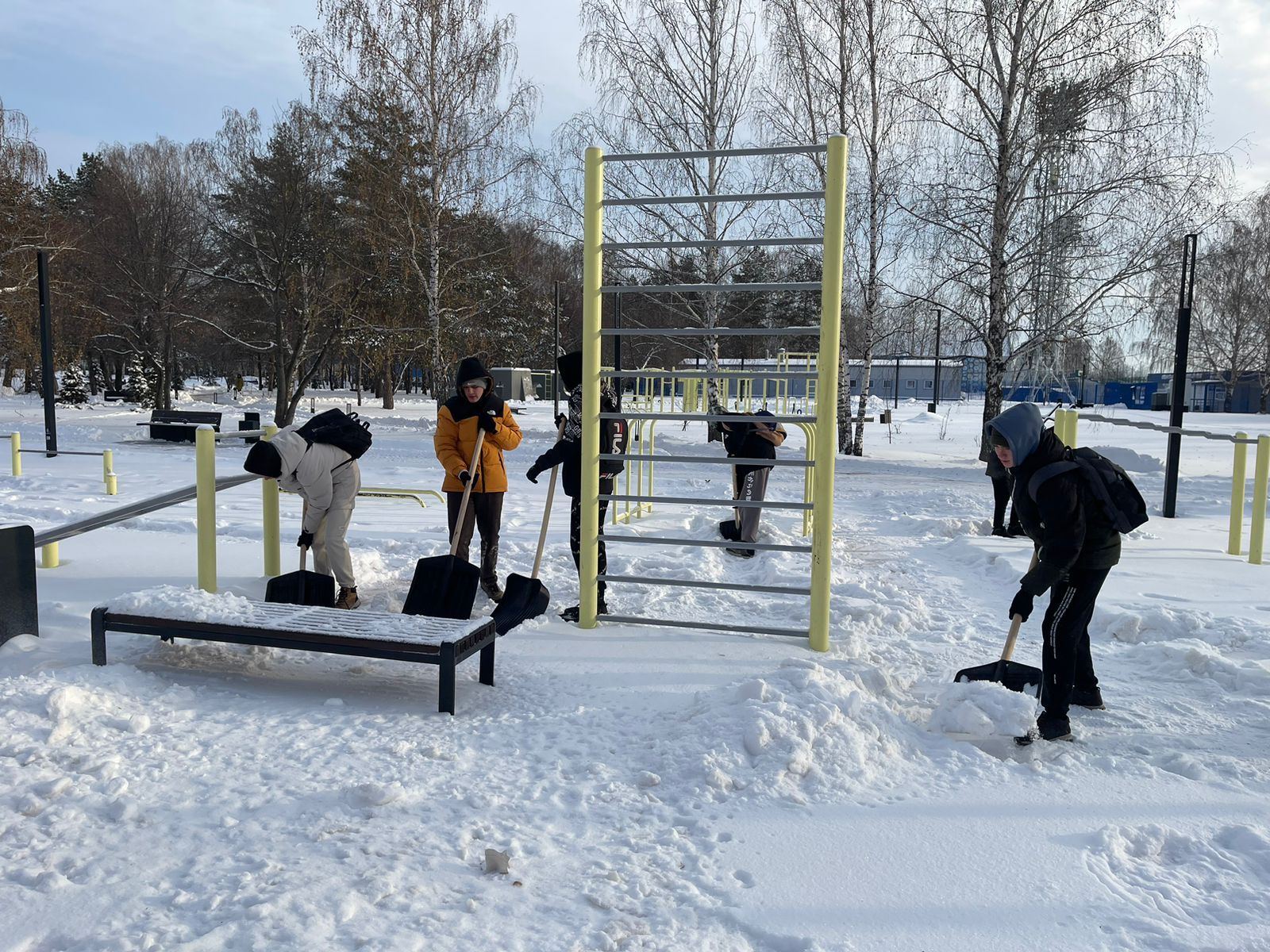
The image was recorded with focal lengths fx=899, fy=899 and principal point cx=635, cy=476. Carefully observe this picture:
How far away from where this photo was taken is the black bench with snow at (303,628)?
12.0ft

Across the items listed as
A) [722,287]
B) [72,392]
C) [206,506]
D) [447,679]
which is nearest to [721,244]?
[722,287]

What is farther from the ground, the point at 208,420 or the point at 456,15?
the point at 456,15

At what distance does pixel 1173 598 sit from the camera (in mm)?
5988

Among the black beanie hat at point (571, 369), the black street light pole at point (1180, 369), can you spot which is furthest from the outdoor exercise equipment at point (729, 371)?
the black street light pole at point (1180, 369)

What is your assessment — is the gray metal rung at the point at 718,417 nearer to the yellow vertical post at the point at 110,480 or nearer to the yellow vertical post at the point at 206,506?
the yellow vertical post at the point at 206,506

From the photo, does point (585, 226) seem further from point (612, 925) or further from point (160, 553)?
point (160, 553)

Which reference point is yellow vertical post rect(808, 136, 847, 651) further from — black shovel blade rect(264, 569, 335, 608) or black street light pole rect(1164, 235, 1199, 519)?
black street light pole rect(1164, 235, 1199, 519)

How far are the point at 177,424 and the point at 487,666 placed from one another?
59.2 ft

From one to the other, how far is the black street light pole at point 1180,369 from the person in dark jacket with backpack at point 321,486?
8848 millimetres

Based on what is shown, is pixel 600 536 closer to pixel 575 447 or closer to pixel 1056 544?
pixel 575 447

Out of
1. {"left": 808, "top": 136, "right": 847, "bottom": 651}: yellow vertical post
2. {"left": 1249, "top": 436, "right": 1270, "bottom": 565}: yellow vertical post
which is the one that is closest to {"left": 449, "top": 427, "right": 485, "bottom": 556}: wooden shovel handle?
{"left": 808, "top": 136, "right": 847, "bottom": 651}: yellow vertical post

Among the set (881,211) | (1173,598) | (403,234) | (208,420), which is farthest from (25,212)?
(1173,598)

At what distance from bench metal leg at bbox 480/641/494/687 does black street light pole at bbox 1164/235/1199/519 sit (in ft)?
28.8

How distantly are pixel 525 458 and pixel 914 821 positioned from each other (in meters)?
14.8
